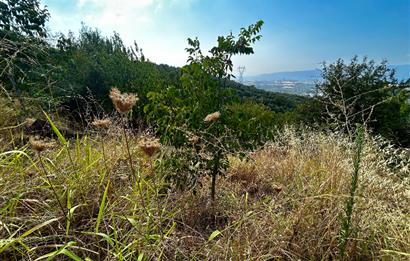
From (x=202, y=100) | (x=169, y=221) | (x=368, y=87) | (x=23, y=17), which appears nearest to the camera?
(x=169, y=221)

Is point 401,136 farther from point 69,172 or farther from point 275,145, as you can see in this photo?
point 69,172

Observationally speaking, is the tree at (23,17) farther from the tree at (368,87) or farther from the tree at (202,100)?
the tree at (368,87)

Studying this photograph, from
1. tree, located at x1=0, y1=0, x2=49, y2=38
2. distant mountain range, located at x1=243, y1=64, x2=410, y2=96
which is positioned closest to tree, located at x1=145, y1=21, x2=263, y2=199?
distant mountain range, located at x1=243, y1=64, x2=410, y2=96

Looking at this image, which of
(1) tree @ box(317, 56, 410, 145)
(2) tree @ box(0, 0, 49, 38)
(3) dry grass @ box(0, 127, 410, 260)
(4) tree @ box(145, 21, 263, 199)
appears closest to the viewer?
(3) dry grass @ box(0, 127, 410, 260)

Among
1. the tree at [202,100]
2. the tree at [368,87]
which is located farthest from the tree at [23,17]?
the tree at [368,87]

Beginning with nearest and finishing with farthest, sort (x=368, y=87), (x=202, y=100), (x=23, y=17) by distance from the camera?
(x=202, y=100)
(x=23, y=17)
(x=368, y=87)

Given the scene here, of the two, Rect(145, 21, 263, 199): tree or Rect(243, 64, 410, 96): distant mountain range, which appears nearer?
Rect(145, 21, 263, 199): tree

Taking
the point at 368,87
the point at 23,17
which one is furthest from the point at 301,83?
the point at 23,17

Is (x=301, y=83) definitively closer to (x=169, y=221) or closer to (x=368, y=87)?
(x=368, y=87)

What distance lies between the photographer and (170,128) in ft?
7.99

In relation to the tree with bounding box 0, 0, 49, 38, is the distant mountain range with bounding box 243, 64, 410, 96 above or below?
below

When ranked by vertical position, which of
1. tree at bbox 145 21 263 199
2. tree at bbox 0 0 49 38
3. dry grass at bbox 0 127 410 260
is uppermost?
tree at bbox 0 0 49 38

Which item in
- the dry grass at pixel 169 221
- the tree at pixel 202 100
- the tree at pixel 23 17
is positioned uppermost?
the tree at pixel 23 17

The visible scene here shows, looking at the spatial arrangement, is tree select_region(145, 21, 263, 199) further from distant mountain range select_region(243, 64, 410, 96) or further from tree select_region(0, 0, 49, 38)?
tree select_region(0, 0, 49, 38)
